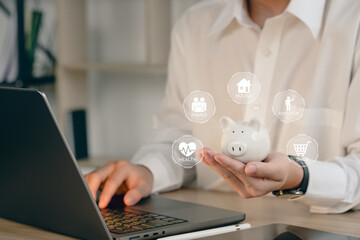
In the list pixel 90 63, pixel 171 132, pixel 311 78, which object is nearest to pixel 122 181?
pixel 171 132

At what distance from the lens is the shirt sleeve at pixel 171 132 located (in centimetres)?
123

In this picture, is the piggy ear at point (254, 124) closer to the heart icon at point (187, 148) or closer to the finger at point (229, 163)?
the finger at point (229, 163)

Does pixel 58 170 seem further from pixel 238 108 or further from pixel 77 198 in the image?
pixel 238 108

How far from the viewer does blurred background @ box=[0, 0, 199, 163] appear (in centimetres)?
246

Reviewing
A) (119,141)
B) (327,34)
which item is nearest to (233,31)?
(327,34)

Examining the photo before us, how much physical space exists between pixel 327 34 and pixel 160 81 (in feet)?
4.82

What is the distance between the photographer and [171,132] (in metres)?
1.27

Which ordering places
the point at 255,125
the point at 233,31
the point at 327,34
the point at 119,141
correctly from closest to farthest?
1. the point at 255,125
2. the point at 327,34
3. the point at 233,31
4. the point at 119,141

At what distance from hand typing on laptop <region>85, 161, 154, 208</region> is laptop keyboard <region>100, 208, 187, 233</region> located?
68 mm

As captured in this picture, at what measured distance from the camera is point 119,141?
2627 mm

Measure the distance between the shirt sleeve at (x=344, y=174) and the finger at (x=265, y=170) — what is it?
→ 0.13 m

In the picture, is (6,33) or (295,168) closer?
(295,168)

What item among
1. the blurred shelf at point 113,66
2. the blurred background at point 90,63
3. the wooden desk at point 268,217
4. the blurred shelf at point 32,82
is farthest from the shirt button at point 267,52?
the blurred shelf at point 32,82

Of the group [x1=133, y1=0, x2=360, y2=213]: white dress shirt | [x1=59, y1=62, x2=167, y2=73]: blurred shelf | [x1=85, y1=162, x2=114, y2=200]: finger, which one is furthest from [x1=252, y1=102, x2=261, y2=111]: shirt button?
[x1=59, y1=62, x2=167, y2=73]: blurred shelf
